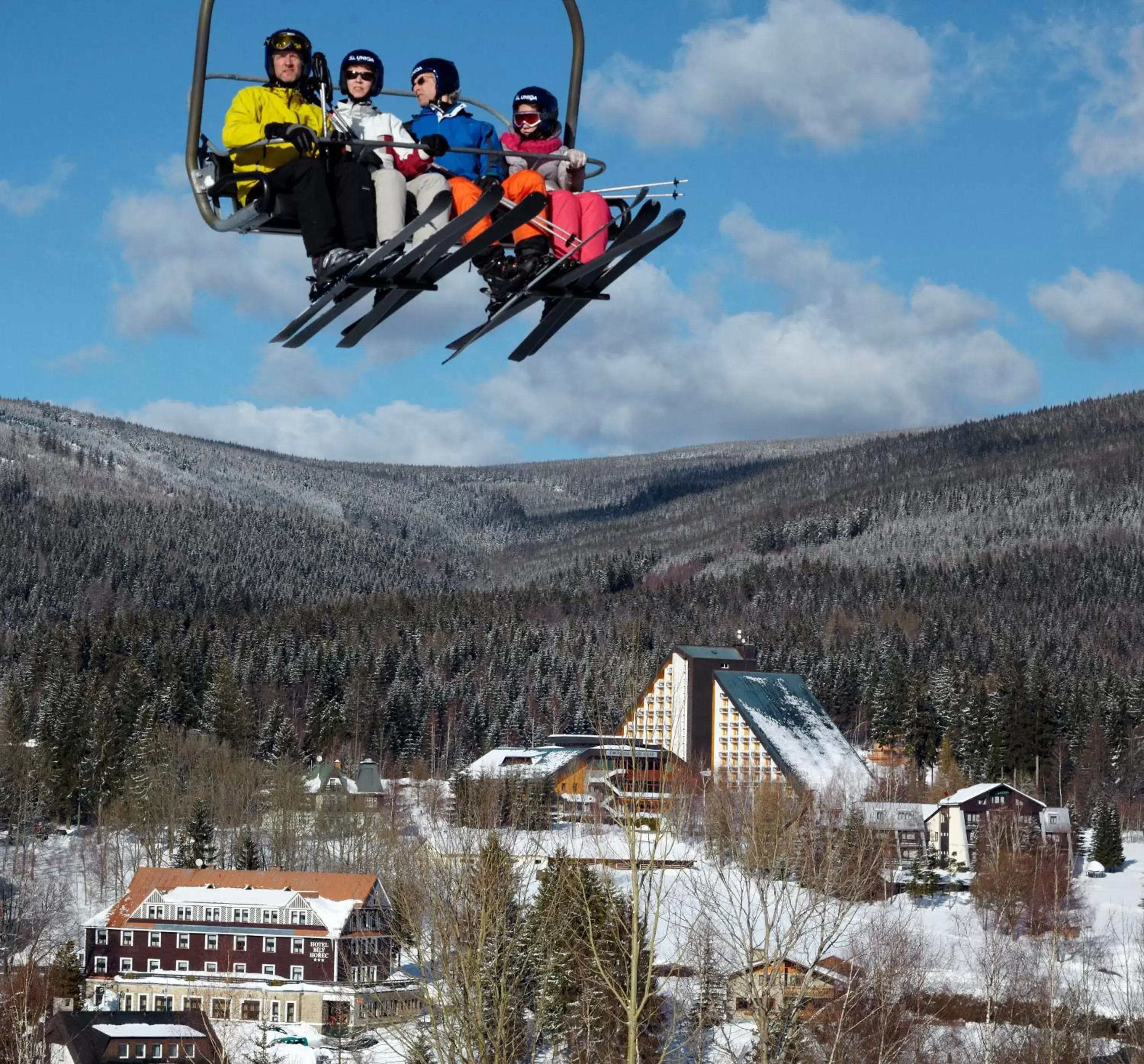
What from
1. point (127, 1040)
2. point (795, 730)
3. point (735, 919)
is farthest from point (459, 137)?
A: point (795, 730)

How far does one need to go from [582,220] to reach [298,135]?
188 cm

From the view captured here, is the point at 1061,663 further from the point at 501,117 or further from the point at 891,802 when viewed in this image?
the point at 501,117

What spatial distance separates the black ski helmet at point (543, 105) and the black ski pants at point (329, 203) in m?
1.12

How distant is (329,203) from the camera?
1033 cm

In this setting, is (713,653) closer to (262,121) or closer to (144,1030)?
(144,1030)

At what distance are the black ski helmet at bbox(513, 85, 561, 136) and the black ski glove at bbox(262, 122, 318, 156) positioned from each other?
1317mm

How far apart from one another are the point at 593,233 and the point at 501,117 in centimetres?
90

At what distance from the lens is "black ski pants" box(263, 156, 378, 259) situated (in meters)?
10.3

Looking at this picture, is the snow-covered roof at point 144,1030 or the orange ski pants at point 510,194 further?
the snow-covered roof at point 144,1030

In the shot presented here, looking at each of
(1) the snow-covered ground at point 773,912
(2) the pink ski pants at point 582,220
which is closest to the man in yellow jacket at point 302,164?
(2) the pink ski pants at point 582,220

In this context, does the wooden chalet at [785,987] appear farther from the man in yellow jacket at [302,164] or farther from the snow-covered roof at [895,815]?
the snow-covered roof at [895,815]

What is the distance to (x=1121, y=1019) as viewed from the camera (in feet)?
155

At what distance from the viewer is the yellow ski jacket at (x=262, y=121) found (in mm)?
10555

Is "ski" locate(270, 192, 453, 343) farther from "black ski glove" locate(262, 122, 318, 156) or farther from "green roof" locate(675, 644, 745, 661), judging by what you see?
"green roof" locate(675, 644, 745, 661)
